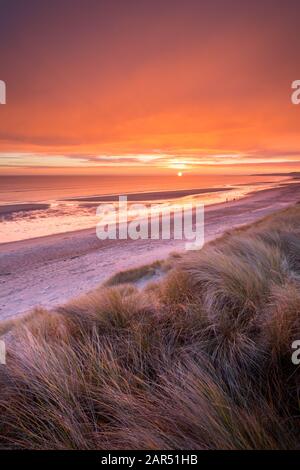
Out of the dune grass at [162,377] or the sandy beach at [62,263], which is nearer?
the dune grass at [162,377]

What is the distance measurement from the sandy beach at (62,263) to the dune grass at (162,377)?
5870mm

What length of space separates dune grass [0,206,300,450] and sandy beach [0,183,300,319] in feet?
19.3

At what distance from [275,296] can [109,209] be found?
27341 millimetres

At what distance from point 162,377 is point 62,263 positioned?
11862 millimetres

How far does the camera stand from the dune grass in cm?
183

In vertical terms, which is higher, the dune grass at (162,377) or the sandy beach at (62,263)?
the dune grass at (162,377)

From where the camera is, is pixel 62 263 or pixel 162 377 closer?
pixel 162 377

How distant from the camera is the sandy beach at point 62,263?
31.4ft

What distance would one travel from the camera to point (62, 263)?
43.8ft

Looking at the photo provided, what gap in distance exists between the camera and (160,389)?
225 centimetres

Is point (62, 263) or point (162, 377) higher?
point (162, 377)

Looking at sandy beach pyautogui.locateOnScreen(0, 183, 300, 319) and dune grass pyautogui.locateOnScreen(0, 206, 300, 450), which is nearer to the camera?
dune grass pyautogui.locateOnScreen(0, 206, 300, 450)

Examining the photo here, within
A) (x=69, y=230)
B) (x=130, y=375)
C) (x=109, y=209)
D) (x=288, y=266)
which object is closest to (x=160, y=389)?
(x=130, y=375)
